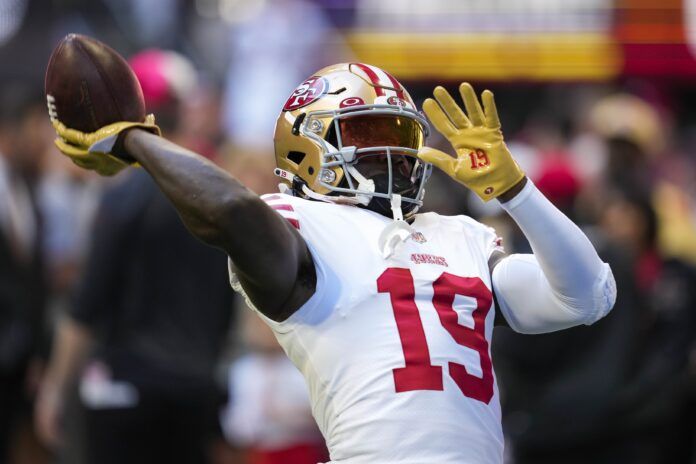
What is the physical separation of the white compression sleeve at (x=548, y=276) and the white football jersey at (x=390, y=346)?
3.7 inches

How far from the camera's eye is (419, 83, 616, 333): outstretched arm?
3.27m

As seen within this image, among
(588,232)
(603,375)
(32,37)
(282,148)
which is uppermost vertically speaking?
(282,148)

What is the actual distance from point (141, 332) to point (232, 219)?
2.75 meters

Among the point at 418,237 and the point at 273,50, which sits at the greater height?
the point at 418,237

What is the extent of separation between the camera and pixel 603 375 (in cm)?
606

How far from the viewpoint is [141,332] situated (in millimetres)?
5711

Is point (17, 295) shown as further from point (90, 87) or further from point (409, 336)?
point (409, 336)

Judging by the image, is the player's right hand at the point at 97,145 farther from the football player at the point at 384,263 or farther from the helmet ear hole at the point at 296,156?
the helmet ear hole at the point at 296,156

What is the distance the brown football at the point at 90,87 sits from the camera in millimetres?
3355

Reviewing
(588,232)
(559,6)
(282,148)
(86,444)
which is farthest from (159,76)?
(559,6)

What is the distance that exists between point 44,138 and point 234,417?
262 cm

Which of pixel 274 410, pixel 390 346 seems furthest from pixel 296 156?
pixel 274 410

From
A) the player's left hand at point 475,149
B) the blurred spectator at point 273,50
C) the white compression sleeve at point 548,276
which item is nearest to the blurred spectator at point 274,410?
the white compression sleeve at point 548,276

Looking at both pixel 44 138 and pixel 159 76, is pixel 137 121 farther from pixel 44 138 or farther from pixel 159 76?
pixel 44 138
